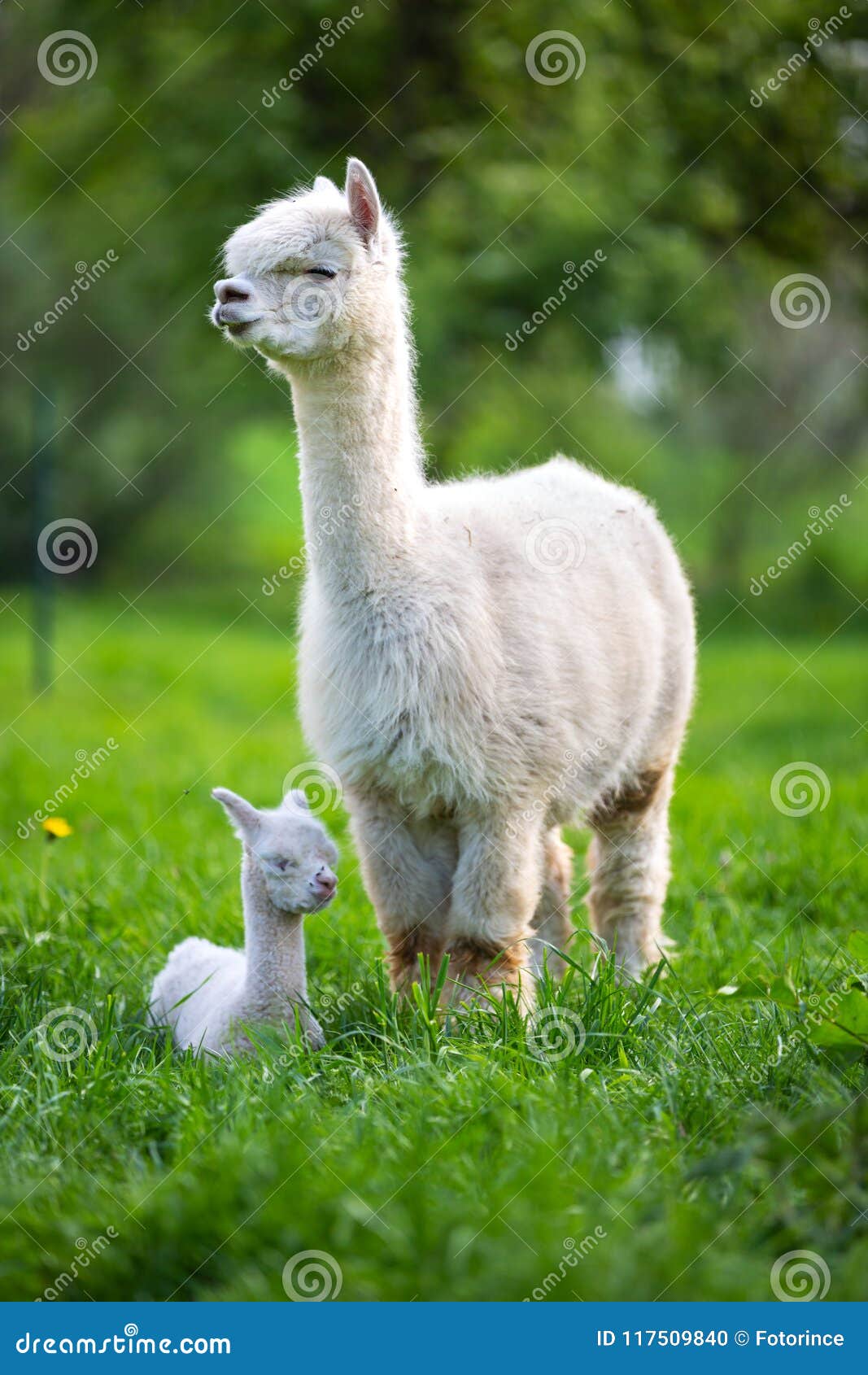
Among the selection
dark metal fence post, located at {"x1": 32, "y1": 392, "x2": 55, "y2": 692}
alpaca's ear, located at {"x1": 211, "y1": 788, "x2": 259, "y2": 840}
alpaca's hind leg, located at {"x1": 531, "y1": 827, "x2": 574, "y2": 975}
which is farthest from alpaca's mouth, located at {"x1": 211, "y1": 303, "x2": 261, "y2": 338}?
dark metal fence post, located at {"x1": 32, "y1": 392, "x2": 55, "y2": 692}

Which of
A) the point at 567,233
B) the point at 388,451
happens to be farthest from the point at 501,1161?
the point at 567,233

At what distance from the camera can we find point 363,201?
3.49 m

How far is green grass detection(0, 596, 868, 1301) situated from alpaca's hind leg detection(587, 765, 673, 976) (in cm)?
13

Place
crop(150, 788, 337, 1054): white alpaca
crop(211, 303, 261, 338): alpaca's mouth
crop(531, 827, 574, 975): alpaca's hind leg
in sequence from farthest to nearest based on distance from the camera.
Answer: crop(531, 827, 574, 975): alpaca's hind leg
crop(150, 788, 337, 1054): white alpaca
crop(211, 303, 261, 338): alpaca's mouth

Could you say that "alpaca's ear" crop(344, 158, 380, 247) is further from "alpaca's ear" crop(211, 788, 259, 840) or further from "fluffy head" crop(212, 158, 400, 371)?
"alpaca's ear" crop(211, 788, 259, 840)

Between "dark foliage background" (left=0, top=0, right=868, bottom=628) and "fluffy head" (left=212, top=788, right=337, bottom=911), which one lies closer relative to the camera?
"fluffy head" (left=212, top=788, right=337, bottom=911)

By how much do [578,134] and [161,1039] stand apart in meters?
8.25

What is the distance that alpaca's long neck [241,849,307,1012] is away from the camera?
3.51 metres

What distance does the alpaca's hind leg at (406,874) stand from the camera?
3.74 meters

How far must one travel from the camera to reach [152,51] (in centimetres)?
1038

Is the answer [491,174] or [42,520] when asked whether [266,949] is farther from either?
[491,174]

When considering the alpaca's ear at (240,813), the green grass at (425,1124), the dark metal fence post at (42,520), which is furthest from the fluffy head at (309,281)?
the dark metal fence post at (42,520)

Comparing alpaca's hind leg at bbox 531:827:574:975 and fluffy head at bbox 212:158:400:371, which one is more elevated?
fluffy head at bbox 212:158:400:371

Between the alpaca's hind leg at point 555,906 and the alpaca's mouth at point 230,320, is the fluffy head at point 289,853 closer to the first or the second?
the alpaca's mouth at point 230,320
